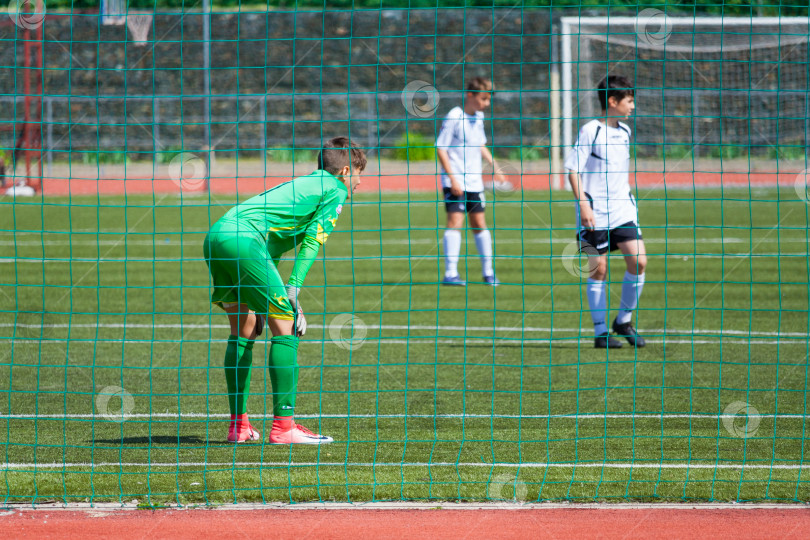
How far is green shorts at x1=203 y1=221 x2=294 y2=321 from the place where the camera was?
5.16m

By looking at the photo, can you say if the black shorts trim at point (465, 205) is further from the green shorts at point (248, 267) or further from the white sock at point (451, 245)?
the green shorts at point (248, 267)

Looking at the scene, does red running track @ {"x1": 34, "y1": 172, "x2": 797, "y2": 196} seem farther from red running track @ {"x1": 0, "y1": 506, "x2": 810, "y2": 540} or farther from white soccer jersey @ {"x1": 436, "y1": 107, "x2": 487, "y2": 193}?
red running track @ {"x1": 0, "y1": 506, "x2": 810, "y2": 540}

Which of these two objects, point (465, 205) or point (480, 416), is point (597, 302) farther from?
point (465, 205)

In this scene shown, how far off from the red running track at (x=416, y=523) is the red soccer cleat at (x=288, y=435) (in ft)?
2.91

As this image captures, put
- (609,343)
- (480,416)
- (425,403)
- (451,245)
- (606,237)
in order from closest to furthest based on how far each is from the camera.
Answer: (480,416)
(425,403)
(606,237)
(609,343)
(451,245)

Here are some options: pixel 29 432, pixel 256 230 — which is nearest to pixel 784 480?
pixel 256 230

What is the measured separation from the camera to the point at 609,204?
787 cm

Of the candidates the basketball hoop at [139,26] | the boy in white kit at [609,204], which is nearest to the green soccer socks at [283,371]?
the basketball hoop at [139,26]

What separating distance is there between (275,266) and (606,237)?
3412 millimetres

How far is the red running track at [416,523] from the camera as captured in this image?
4125mm

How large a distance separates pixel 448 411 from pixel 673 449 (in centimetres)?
143

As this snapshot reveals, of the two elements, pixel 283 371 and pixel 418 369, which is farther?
pixel 418 369

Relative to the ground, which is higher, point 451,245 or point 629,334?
point 451,245

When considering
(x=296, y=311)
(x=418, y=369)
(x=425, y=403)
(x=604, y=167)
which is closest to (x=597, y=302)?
(x=604, y=167)
